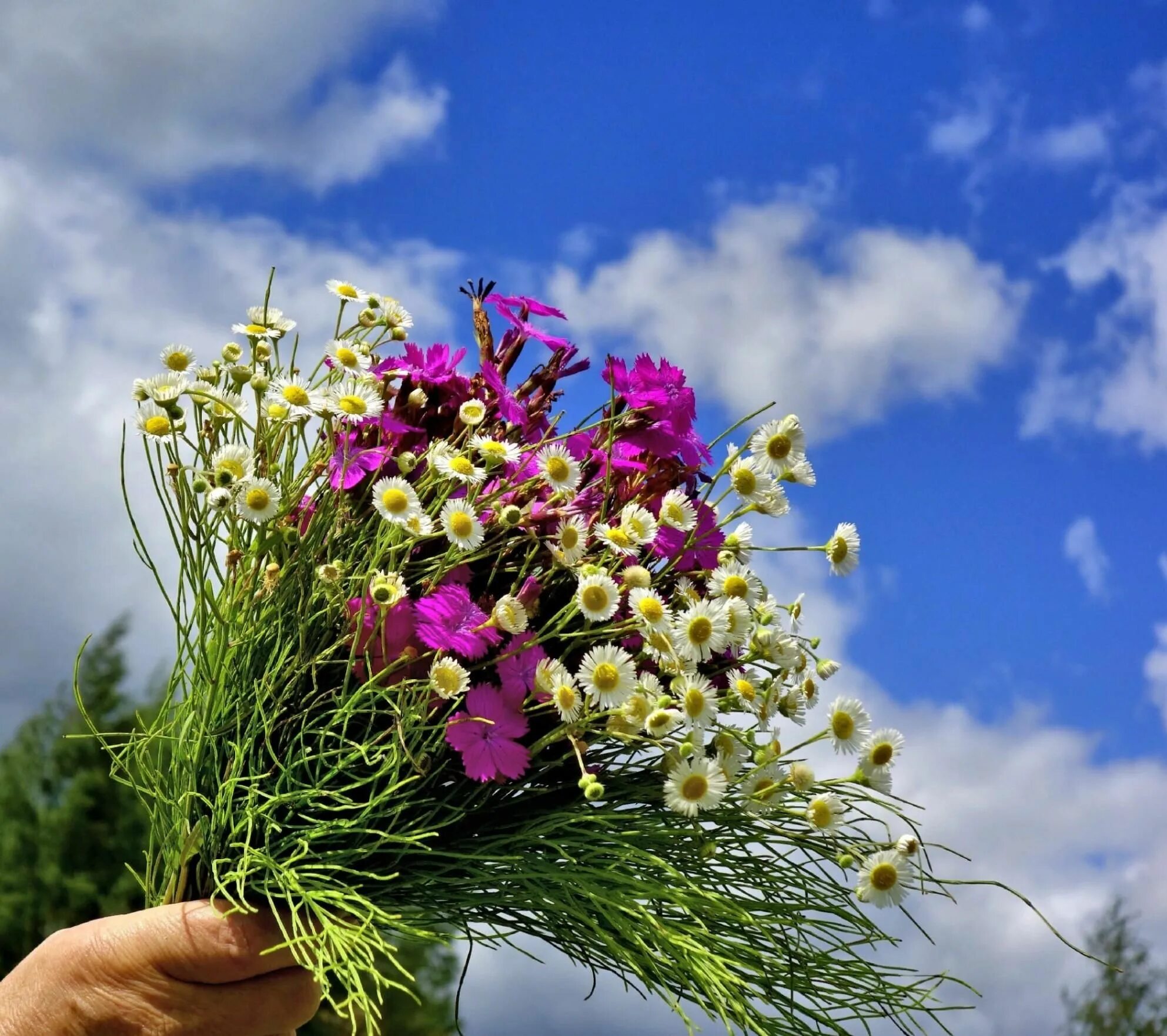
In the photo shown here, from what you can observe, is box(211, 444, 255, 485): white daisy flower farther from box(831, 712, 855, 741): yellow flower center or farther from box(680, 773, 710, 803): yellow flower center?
box(831, 712, 855, 741): yellow flower center

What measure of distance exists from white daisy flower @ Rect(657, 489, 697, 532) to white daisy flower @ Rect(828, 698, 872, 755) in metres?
0.31

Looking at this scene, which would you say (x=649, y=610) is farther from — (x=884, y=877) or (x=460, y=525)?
(x=884, y=877)

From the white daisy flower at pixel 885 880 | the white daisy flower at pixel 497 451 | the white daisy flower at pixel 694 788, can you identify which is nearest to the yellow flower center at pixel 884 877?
the white daisy flower at pixel 885 880

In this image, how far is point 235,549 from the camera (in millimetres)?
1572

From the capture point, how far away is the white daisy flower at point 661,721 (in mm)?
1319

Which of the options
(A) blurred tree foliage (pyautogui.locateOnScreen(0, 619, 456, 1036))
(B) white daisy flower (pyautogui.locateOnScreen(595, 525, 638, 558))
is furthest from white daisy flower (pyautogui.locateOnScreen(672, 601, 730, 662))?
(A) blurred tree foliage (pyautogui.locateOnScreen(0, 619, 456, 1036))

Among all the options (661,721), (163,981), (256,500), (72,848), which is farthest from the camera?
(72,848)

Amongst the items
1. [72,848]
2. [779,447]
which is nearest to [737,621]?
[779,447]

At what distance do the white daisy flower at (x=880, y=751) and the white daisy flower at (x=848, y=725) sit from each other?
1 cm

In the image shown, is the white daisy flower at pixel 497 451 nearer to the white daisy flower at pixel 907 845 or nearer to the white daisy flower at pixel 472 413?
the white daisy flower at pixel 472 413

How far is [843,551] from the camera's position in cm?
157

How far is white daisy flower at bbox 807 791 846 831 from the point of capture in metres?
1.48

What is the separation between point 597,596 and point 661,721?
168mm

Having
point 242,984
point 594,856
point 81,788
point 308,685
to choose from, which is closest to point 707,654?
point 594,856
